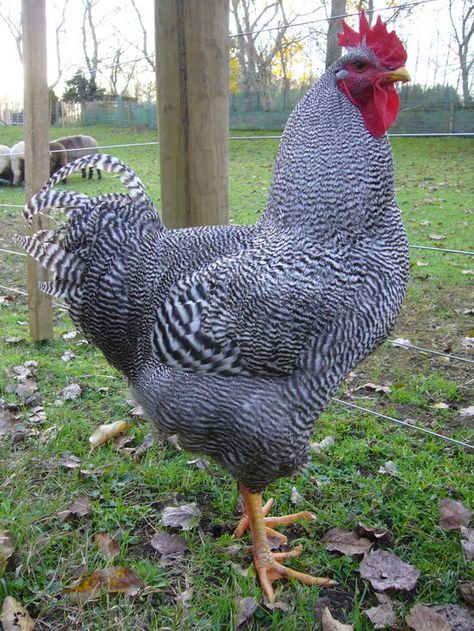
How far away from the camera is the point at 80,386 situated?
13.4 ft

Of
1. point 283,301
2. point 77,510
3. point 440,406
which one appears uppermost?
point 283,301

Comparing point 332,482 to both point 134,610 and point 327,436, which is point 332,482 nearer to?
point 327,436

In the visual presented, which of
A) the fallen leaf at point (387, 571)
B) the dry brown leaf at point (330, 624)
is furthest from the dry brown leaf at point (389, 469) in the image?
the dry brown leaf at point (330, 624)

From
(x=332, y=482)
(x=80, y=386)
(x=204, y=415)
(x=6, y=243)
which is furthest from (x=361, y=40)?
(x=6, y=243)

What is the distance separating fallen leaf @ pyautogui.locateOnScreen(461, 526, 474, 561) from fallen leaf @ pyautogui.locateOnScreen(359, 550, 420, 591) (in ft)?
0.94

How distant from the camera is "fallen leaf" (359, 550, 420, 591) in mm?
2301

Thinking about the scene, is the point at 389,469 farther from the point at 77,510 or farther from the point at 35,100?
the point at 35,100

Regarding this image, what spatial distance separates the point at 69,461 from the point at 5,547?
799 mm

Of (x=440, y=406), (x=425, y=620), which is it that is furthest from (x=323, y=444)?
(x=425, y=620)

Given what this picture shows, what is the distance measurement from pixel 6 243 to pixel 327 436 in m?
7.22

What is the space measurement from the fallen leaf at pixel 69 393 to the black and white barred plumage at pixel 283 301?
1.55 meters

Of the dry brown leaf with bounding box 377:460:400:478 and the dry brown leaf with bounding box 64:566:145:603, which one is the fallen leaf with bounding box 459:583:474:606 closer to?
the dry brown leaf with bounding box 377:460:400:478

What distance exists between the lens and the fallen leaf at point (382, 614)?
211cm

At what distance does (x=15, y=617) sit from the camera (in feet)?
6.84
